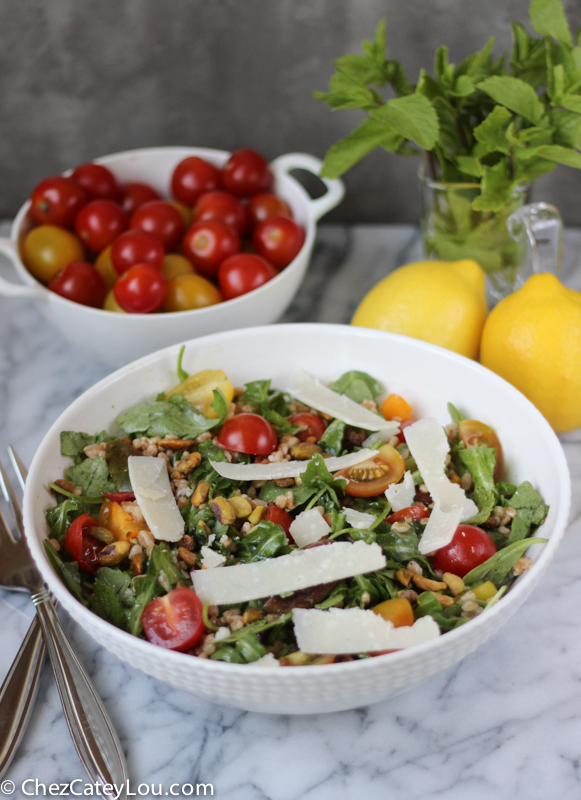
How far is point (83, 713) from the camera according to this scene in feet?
2.99

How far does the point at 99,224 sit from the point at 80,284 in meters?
0.20

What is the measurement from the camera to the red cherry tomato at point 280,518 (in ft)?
3.36

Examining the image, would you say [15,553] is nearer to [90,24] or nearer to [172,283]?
[172,283]

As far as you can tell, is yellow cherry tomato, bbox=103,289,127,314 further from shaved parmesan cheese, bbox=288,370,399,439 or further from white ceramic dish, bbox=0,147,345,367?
shaved parmesan cheese, bbox=288,370,399,439

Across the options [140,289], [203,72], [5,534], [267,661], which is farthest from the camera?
[203,72]

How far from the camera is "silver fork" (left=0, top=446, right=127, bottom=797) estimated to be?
0.87 meters

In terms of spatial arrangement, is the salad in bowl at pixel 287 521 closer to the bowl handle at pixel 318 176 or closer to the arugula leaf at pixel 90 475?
the arugula leaf at pixel 90 475

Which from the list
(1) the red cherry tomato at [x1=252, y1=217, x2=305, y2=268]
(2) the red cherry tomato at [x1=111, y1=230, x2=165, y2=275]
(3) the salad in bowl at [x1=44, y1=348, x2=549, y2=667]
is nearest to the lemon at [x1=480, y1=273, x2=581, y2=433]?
(3) the salad in bowl at [x1=44, y1=348, x2=549, y2=667]

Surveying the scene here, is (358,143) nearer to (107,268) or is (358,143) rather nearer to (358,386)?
(358,386)

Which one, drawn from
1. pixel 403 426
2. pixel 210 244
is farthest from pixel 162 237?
pixel 403 426

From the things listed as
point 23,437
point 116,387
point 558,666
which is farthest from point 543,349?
point 23,437

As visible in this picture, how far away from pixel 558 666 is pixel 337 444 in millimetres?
471

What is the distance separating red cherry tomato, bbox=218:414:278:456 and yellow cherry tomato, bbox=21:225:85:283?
2.05 feet

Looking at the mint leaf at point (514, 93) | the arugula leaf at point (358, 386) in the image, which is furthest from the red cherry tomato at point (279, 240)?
the mint leaf at point (514, 93)
